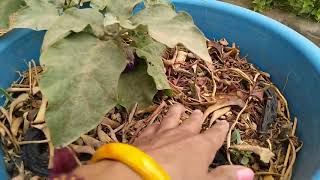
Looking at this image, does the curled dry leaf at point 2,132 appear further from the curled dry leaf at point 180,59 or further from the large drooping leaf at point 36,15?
the curled dry leaf at point 180,59

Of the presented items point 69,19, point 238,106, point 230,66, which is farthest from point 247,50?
point 69,19

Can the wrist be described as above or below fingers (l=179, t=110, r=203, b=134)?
above

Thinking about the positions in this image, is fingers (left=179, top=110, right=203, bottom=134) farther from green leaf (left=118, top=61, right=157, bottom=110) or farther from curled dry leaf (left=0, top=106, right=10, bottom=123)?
curled dry leaf (left=0, top=106, right=10, bottom=123)

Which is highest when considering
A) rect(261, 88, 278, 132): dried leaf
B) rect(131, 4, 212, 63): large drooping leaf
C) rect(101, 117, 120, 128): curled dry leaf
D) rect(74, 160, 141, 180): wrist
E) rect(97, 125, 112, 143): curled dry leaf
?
rect(131, 4, 212, 63): large drooping leaf

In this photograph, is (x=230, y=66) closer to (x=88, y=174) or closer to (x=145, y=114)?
(x=145, y=114)

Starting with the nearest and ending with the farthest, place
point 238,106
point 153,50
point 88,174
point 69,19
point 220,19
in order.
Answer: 1. point 88,174
2. point 69,19
3. point 153,50
4. point 238,106
5. point 220,19

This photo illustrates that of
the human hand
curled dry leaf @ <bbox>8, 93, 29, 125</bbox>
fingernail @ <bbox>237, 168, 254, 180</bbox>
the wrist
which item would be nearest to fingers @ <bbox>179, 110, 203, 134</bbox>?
the human hand
